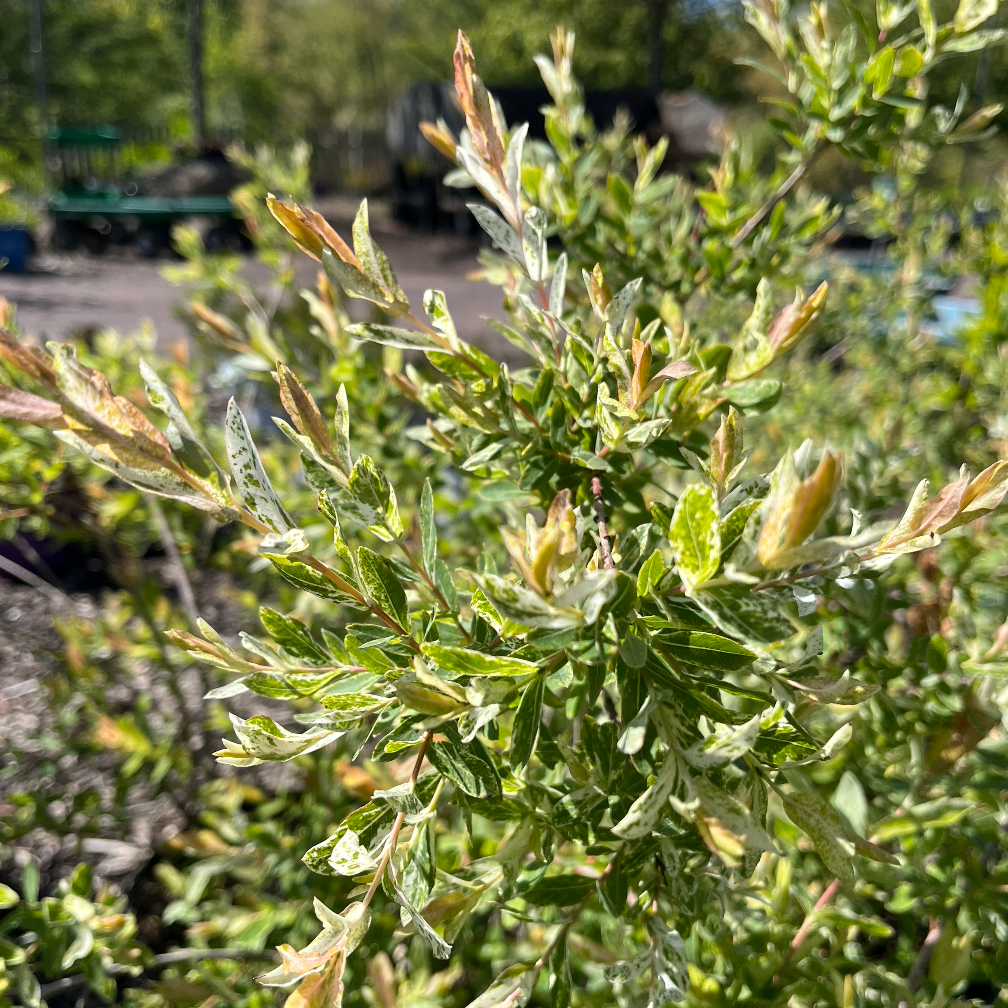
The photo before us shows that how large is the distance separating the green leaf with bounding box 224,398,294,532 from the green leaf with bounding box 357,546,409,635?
0.26 feet

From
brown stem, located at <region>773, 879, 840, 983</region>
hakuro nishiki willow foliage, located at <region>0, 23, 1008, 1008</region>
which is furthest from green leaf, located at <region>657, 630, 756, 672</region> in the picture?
brown stem, located at <region>773, 879, 840, 983</region>

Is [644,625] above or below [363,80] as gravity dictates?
below

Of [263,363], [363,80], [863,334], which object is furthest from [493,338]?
[363,80]

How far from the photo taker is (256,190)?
2.36 m

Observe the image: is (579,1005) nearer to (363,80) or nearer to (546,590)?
(546,590)

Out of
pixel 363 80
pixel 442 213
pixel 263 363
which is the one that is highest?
pixel 363 80

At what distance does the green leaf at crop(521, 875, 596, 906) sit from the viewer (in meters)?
0.79

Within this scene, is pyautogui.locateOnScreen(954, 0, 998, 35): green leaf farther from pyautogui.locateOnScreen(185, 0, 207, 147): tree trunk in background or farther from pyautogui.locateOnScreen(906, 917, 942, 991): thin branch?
pyautogui.locateOnScreen(185, 0, 207, 147): tree trunk in background

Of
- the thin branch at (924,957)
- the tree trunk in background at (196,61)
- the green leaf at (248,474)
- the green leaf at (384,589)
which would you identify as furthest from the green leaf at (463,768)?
the tree trunk in background at (196,61)

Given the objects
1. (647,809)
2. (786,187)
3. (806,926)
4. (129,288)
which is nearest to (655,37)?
(129,288)

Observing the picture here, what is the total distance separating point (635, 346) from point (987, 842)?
4.00 feet

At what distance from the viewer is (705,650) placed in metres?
0.65

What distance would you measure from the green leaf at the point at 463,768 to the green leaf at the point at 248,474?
23cm

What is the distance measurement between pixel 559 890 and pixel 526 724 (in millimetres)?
267
